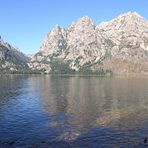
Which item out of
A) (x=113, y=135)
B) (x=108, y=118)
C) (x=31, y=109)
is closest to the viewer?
(x=113, y=135)

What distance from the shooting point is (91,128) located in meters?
102

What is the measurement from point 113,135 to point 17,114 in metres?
50.6

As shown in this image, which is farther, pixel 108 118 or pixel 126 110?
pixel 126 110

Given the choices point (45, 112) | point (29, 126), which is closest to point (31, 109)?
point (45, 112)

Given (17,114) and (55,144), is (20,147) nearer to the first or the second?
(55,144)

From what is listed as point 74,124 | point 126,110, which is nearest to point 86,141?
point 74,124

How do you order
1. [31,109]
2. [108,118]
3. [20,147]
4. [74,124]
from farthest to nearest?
1. [31,109]
2. [108,118]
3. [74,124]
4. [20,147]

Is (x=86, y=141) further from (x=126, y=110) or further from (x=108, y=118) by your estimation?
(x=126, y=110)

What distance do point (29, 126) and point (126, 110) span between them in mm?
55349

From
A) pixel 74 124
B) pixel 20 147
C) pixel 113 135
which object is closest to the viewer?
pixel 20 147

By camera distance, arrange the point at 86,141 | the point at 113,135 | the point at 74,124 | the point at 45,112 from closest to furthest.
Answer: the point at 86,141 < the point at 113,135 < the point at 74,124 < the point at 45,112

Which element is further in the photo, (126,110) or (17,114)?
(126,110)

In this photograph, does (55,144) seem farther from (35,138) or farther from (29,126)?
(29,126)

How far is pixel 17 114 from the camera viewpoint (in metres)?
128
